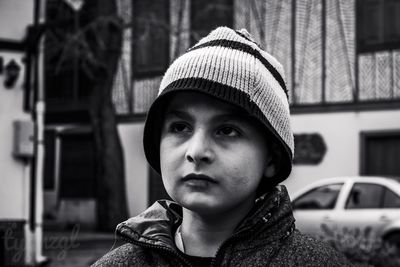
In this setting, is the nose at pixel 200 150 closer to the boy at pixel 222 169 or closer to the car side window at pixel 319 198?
the boy at pixel 222 169

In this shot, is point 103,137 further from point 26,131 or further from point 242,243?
point 242,243

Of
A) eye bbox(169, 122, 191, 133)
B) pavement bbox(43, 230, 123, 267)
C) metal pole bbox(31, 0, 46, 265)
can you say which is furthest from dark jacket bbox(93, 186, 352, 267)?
metal pole bbox(31, 0, 46, 265)

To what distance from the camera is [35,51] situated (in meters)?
10.6

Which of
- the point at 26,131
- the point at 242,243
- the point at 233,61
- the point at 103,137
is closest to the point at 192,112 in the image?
the point at 233,61

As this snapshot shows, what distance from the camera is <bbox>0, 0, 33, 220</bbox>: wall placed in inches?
413

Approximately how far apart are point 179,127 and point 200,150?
0.15 meters

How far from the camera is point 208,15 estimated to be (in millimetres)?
20266

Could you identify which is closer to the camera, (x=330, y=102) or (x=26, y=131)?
(x=26, y=131)

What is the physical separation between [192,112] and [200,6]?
1871 cm

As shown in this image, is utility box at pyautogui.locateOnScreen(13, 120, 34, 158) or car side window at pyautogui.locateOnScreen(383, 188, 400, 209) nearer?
utility box at pyautogui.locateOnScreen(13, 120, 34, 158)

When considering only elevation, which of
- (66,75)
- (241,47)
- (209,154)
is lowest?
(209,154)

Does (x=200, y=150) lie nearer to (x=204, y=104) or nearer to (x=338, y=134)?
(x=204, y=104)

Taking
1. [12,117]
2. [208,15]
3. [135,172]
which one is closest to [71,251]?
[12,117]

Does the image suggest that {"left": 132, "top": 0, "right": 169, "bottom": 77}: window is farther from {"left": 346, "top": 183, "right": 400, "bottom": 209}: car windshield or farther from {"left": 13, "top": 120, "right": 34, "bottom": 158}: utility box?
{"left": 13, "top": 120, "right": 34, "bottom": 158}: utility box
